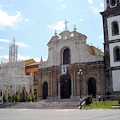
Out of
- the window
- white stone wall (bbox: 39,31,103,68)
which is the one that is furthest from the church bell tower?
the window

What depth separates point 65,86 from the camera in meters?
39.8

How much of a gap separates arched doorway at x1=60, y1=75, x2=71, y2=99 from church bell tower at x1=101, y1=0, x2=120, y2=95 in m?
7.51

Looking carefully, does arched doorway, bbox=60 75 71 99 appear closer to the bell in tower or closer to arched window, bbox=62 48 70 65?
arched window, bbox=62 48 70 65

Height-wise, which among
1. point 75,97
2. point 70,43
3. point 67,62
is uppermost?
point 70,43

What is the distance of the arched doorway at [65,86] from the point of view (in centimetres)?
3934

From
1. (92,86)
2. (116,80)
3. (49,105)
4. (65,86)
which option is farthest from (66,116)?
(65,86)

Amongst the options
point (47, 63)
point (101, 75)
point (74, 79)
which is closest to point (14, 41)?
point (47, 63)

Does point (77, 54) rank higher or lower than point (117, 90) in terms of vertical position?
higher

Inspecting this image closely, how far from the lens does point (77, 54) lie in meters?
38.7

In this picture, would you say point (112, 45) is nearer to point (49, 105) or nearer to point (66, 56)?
point (66, 56)

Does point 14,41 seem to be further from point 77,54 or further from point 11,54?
point 77,54

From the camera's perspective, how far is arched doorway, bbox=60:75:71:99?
39.3 meters

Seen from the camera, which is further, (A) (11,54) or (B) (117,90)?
(A) (11,54)

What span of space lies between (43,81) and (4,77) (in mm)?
8170
